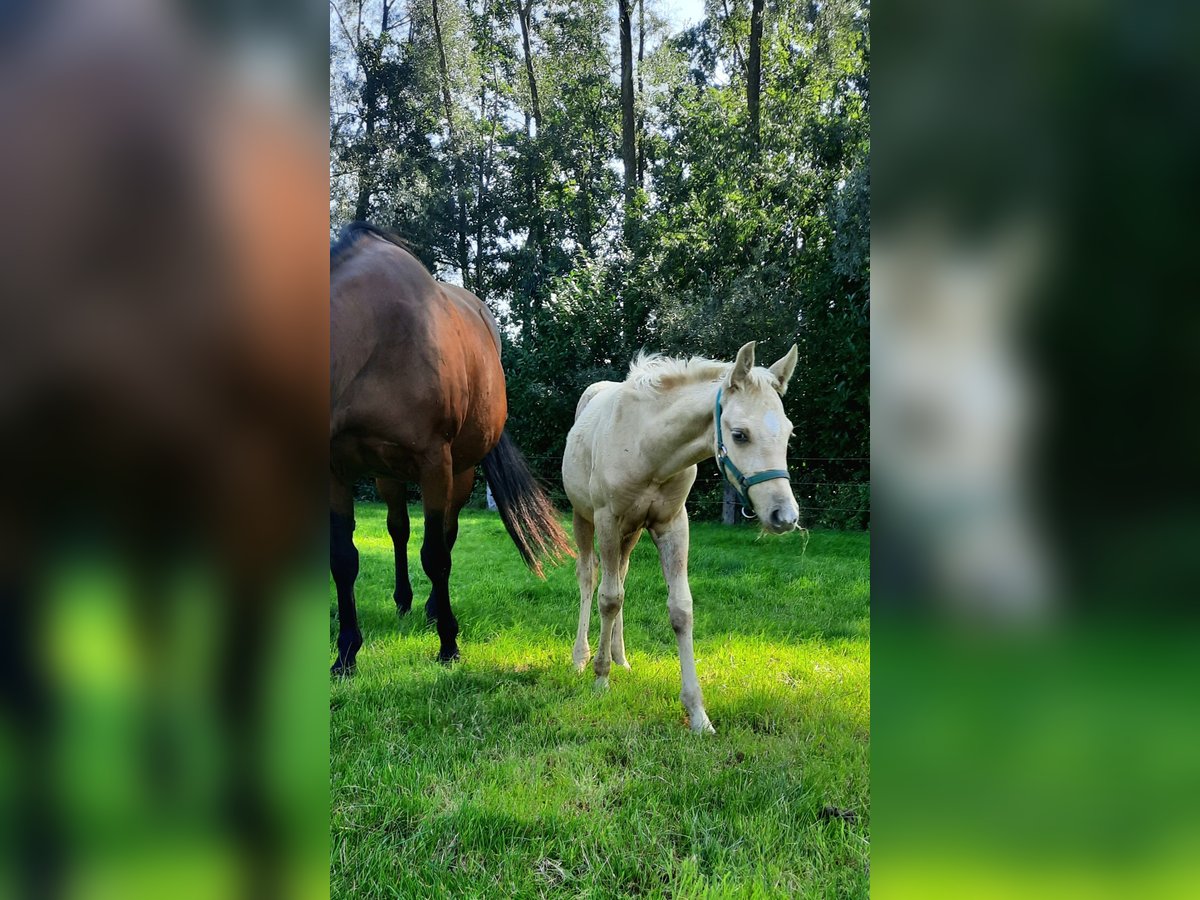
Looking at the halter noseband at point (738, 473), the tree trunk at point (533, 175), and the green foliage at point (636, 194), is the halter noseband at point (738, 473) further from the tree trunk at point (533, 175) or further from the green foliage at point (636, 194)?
the tree trunk at point (533, 175)

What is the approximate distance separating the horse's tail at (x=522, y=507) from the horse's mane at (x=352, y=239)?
150cm

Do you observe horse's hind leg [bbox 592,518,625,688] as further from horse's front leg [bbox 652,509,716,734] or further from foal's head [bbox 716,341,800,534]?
foal's head [bbox 716,341,800,534]

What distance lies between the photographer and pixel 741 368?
2531mm

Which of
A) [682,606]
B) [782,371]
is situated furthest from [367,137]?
[682,606]

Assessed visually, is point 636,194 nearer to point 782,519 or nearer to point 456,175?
point 456,175
